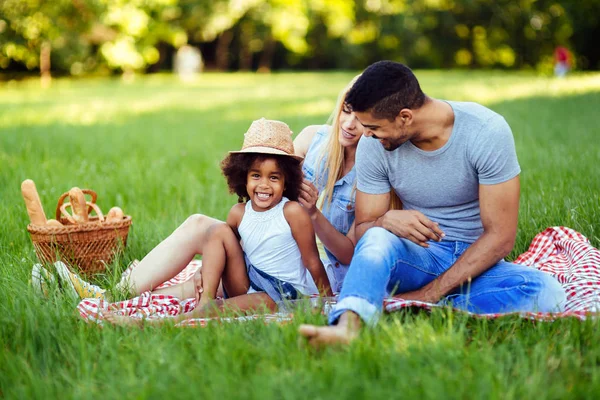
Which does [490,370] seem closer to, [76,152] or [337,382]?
[337,382]

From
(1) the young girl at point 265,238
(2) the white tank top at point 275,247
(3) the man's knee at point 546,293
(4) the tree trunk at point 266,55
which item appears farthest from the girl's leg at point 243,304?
(4) the tree trunk at point 266,55

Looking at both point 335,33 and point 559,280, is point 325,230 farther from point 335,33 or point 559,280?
point 335,33

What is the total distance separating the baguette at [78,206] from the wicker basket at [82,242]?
0.21 ft

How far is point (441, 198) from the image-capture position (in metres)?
3.59

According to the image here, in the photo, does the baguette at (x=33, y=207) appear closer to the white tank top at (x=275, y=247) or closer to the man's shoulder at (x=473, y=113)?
the white tank top at (x=275, y=247)

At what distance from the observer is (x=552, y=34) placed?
4097cm

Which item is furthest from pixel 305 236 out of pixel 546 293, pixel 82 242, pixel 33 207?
pixel 33 207

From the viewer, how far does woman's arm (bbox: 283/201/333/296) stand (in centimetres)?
369

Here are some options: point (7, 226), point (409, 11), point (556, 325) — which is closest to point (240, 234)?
point (556, 325)

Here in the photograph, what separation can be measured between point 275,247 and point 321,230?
283mm

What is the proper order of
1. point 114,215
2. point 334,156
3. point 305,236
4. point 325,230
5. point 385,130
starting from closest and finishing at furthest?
point 385,130 < point 305,236 < point 325,230 < point 334,156 < point 114,215

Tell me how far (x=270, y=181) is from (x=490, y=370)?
1.74m

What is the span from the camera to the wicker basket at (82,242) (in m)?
4.14

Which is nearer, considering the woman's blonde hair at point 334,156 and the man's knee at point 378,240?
the man's knee at point 378,240
